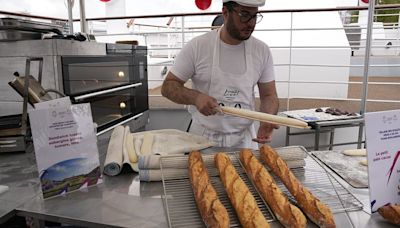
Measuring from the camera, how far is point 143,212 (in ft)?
2.54

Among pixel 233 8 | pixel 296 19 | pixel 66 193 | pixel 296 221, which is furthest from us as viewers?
pixel 296 19

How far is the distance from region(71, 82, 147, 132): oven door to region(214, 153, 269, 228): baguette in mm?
1160

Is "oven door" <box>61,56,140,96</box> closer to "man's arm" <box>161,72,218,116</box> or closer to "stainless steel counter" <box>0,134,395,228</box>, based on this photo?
"man's arm" <box>161,72,218,116</box>

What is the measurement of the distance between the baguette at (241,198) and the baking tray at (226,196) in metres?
0.03

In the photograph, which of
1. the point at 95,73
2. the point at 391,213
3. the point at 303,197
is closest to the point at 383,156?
the point at 391,213

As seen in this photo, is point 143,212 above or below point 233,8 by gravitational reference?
below

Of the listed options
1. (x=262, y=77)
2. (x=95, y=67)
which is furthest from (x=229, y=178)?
(x=95, y=67)

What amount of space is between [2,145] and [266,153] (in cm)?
98

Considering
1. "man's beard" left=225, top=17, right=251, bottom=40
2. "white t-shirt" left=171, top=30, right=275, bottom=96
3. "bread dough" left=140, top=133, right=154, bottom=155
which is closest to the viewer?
"bread dough" left=140, top=133, right=154, bottom=155

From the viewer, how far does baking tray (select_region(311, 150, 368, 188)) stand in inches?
36.9

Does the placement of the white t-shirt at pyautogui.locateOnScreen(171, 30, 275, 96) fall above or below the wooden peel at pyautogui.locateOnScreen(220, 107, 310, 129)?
above

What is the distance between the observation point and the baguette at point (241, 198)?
0.65 meters

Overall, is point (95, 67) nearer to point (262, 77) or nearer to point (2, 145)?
point (2, 145)

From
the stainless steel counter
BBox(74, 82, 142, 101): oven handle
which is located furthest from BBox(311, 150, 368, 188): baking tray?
BBox(74, 82, 142, 101): oven handle
